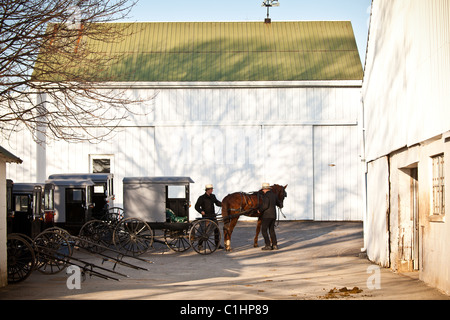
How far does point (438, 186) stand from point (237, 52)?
2071 centimetres

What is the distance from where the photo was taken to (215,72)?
3025 cm

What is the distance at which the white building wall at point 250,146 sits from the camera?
29125 millimetres

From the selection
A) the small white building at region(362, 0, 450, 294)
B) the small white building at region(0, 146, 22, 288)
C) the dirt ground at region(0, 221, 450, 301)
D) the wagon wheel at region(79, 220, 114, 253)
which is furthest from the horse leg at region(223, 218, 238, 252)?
the small white building at region(0, 146, 22, 288)

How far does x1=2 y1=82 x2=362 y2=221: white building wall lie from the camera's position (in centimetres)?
2912

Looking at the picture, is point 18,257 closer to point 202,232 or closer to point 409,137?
point 202,232

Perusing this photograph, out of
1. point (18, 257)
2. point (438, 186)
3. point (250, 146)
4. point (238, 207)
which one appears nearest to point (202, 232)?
point (238, 207)

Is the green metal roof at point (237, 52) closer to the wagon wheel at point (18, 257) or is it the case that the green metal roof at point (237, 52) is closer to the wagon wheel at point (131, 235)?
the wagon wheel at point (131, 235)

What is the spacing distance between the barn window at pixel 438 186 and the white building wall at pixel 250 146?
16901 mm

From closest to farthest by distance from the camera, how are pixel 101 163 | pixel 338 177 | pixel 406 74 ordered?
pixel 406 74, pixel 338 177, pixel 101 163

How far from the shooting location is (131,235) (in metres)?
18.9

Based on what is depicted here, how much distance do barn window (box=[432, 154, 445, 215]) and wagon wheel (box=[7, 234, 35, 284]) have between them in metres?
8.07

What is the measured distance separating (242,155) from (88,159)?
6.90 meters

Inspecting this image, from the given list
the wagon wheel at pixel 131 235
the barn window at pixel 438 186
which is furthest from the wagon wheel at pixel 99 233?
the barn window at pixel 438 186

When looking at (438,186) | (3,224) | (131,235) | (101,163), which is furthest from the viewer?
(101,163)
